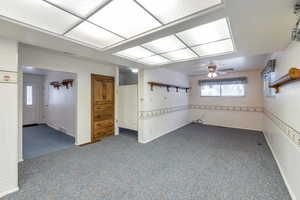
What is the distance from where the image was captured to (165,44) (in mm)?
2291

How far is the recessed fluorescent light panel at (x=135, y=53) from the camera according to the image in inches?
102

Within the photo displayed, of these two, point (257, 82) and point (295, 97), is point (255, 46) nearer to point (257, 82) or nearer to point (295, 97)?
point (295, 97)

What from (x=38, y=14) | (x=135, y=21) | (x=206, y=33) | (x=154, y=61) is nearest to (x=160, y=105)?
(x=154, y=61)

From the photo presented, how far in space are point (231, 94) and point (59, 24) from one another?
21.0ft

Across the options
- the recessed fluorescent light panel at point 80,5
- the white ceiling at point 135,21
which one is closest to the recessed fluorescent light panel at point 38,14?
the white ceiling at point 135,21

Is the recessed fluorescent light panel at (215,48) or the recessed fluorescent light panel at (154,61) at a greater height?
the recessed fluorescent light panel at (154,61)

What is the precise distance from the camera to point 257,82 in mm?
5312

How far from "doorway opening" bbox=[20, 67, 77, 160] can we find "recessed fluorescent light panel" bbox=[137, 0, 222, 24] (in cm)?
327

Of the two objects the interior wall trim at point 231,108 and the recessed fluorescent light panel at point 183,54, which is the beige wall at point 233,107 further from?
the recessed fluorescent light panel at point 183,54

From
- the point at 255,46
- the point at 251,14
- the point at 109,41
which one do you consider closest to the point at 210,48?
the point at 255,46

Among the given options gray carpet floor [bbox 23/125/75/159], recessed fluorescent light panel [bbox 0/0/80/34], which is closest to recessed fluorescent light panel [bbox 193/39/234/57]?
recessed fluorescent light panel [bbox 0/0/80/34]

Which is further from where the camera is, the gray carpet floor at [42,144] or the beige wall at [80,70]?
the gray carpet floor at [42,144]

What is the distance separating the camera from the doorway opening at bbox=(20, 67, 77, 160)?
379 centimetres

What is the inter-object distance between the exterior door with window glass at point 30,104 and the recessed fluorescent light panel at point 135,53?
619cm
